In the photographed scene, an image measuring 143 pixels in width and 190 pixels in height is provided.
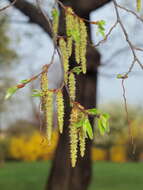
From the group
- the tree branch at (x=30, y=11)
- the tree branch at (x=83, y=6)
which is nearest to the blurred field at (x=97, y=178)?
the tree branch at (x=30, y=11)

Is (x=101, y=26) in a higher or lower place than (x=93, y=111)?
higher

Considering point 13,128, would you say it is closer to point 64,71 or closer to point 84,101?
point 84,101

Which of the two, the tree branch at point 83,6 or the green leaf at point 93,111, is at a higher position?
the tree branch at point 83,6

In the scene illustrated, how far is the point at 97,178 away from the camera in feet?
39.8

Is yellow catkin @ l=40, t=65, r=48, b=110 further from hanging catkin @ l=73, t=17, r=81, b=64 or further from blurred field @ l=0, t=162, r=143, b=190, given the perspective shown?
blurred field @ l=0, t=162, r=143, b=190

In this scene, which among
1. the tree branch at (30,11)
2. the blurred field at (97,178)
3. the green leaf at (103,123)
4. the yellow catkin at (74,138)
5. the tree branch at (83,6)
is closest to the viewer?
the yellow catkin at (74,138)

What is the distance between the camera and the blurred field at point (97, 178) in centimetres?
1039

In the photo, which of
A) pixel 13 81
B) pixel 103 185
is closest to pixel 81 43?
pixel 103 185

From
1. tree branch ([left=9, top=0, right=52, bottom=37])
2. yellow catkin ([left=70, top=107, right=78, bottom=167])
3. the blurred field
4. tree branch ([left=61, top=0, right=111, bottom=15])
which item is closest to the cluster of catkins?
yellow catkin ([left=70, top=107, right=78, bottom=167])

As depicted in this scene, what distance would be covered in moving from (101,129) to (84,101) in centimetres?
496

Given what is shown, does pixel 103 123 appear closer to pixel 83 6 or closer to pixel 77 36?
pixel 77 36

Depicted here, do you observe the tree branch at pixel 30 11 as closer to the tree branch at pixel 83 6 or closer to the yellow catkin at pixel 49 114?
the tree branch at pixel 83 6

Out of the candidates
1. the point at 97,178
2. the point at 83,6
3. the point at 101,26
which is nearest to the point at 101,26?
the point at 101,26

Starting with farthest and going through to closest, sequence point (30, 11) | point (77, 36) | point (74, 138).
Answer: point (30, 11) → point (77, 36) → point (74, 138)
